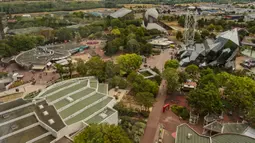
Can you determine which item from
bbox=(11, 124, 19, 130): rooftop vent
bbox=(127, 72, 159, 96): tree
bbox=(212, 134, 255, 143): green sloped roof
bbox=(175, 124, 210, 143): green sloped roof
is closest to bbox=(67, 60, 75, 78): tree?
bbox=(127, 72, 159, 96): tree

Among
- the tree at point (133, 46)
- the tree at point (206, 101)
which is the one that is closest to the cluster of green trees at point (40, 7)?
the tree at point (133, 46)

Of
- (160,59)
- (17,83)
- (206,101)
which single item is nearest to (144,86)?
(206,101)

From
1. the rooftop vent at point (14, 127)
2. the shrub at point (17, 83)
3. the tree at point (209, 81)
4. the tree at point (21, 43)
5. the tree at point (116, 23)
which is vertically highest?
the tree at point (116, 23)

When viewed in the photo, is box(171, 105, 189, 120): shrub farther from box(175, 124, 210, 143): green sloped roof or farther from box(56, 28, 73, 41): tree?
box(56, 28, 73, 41): tree

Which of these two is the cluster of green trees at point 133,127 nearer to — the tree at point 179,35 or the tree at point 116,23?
the tree at point 179,35

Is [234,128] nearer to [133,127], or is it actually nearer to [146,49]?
[133,127]

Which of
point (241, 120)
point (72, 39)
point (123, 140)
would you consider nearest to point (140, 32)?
point (72, 39)
